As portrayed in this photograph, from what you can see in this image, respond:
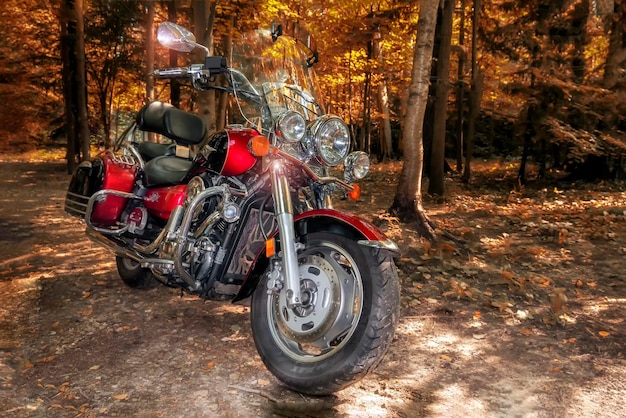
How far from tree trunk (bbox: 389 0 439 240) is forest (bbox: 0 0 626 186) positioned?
2322 mm

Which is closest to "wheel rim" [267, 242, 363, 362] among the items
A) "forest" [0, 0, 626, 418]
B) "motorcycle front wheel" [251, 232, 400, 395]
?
"motorcycle front wheel" [251, 232, 400, 395]

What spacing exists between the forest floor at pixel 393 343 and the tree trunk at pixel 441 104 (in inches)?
147

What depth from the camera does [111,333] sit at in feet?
12.9

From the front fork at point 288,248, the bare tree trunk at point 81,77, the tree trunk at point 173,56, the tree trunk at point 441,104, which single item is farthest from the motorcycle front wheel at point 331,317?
the bare tree trunk at point 81,77

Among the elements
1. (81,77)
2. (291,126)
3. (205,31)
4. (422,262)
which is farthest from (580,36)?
(81,77)

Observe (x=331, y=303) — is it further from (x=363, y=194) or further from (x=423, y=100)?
(x=363, y=194)

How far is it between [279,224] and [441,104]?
865 cm

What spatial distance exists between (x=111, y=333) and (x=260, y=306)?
1.45 metres

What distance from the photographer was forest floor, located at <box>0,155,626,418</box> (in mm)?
2947

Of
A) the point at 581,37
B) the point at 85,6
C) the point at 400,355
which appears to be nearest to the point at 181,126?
the point at 400,355

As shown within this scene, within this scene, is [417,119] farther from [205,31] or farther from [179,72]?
[205,31]

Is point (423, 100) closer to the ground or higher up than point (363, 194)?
higher up

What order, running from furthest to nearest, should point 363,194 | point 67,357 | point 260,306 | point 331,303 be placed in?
point 363,194, point 67,357, point 260,306, point 331,303

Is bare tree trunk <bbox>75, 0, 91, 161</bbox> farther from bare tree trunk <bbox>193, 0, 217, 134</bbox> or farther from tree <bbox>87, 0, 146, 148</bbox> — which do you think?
bare tree trunk <bbox>193, 0, 217, 134</bbox>
